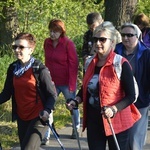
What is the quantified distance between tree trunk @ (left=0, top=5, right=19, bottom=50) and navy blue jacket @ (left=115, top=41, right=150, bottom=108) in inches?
331

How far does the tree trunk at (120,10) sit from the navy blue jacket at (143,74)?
519 cm

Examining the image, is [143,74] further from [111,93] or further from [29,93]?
[29,93]

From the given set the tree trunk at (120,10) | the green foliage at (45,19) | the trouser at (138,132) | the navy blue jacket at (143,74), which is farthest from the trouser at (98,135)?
the tree trunk at (120,10)

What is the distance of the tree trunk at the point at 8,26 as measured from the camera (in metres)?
13.1

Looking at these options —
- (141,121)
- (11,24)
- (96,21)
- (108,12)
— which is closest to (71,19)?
(11,24)

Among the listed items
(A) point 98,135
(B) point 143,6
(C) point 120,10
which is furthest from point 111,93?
(B) point 143,6

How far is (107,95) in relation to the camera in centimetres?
428

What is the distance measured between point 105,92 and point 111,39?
495 mm

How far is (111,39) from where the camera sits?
14.6ft

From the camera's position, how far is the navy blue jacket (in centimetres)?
494

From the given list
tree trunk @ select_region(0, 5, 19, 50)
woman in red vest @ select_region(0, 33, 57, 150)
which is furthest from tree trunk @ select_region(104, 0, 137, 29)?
woman in red vest @ select_region(0, 33, 57, 150)

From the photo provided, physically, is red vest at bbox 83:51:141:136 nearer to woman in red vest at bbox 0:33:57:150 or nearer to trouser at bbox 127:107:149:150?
trouser at bbox 127:107:149:150

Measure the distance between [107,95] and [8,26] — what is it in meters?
9.25

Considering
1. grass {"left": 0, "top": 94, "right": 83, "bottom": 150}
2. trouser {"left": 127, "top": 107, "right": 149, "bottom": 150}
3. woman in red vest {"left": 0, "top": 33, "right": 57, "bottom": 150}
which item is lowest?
grass {"left": 0, "top": 94, "right": 83, "bottom": 150}
